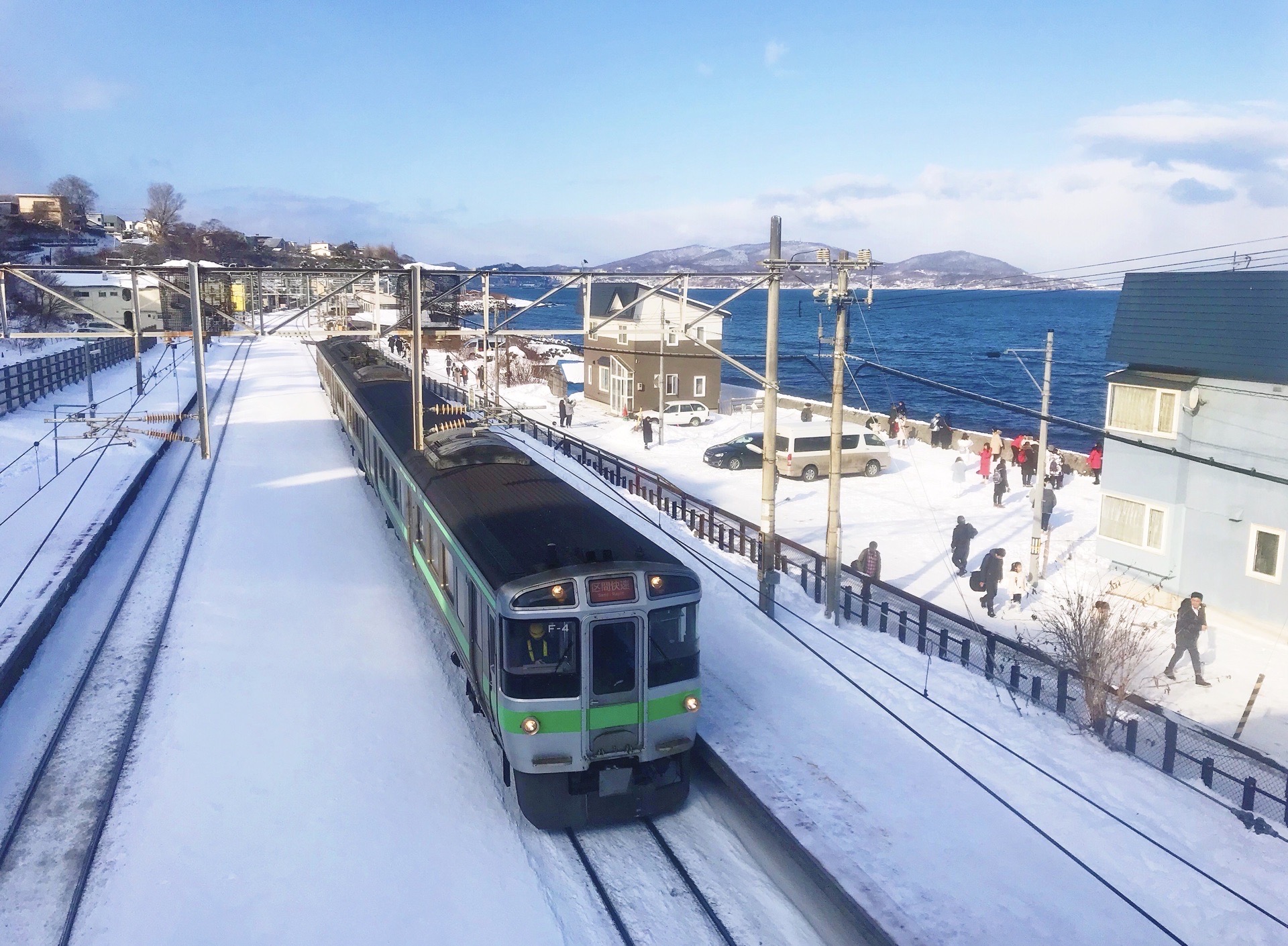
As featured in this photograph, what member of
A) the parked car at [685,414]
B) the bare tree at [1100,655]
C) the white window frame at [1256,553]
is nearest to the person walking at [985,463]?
the white window frame at [1256,553]

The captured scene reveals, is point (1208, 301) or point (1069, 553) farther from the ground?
point (1208, 301)

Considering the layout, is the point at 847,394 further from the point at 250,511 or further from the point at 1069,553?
the point at 250,511

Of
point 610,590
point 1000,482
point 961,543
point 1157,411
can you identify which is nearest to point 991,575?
point 961,543

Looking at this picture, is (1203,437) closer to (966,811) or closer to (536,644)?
(966,811)

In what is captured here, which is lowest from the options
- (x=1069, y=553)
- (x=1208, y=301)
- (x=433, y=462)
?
(x=1069, y=553)

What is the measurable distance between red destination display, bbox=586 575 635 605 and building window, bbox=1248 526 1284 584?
43.5 feet

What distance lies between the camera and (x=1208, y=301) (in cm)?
1798

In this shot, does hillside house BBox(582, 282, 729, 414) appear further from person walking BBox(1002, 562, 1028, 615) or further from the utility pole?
the utility pole

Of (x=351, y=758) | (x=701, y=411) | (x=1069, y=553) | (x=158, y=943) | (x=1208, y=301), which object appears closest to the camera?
(x=158, y=943)

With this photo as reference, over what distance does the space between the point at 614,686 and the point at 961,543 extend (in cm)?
1221

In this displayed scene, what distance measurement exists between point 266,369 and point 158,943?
55536 millimetres

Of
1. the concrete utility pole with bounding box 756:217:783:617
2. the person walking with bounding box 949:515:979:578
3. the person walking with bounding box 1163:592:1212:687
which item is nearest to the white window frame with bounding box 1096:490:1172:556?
the person walking with bounding box 949:515:979:578

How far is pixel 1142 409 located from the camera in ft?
60.9

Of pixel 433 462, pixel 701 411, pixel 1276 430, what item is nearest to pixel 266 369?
pixel 701 411
